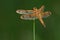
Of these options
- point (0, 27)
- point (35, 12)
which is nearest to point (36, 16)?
point (35, 12)

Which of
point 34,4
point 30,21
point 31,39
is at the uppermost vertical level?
point 34,4

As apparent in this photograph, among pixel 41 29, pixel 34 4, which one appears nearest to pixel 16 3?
pixel 34 4

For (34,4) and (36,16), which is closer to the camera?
(36,16)

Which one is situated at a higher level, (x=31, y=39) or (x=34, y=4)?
(x=34, y=4)

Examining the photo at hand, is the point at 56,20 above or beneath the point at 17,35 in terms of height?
above

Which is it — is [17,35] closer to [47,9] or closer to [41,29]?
[41,29]

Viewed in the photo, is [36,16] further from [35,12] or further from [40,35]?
[40,35]
